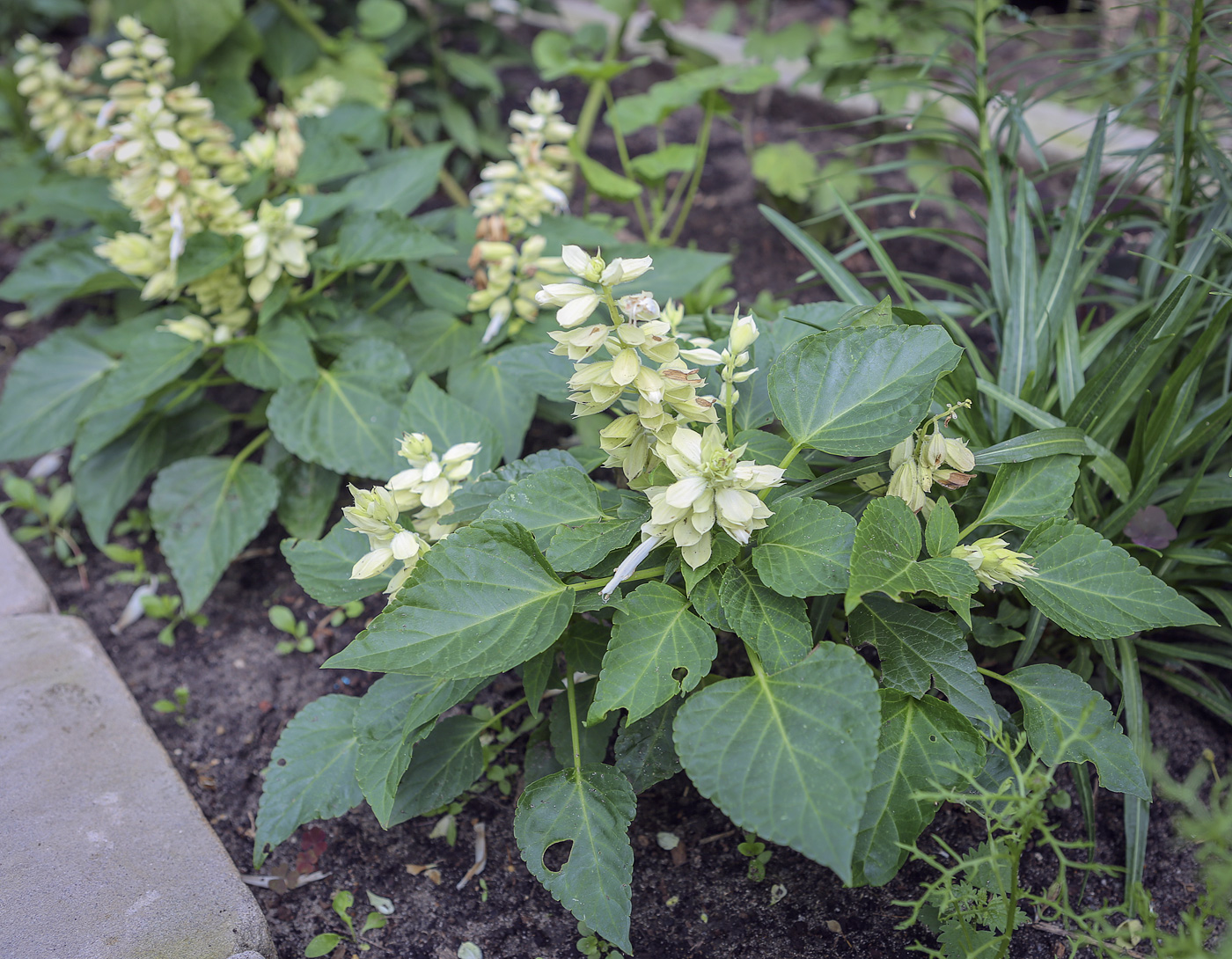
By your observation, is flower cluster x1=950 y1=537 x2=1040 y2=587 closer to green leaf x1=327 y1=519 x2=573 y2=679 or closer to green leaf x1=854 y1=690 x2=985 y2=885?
green leaf x1=854 y1=690 x2=985 y2=885

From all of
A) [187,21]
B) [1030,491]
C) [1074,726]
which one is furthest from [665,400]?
[187,21]

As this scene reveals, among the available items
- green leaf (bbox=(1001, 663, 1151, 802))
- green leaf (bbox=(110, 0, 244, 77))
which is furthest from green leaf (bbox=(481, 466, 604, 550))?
green leaf (bbox=(110, 0, 244, 77))

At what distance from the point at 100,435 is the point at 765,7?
2.73 metres

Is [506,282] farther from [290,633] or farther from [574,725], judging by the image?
[574,725]

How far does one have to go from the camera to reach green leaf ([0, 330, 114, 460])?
2.06m

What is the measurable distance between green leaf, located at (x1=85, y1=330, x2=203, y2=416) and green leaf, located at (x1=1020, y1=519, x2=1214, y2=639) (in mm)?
1802

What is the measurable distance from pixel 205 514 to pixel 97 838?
2.67ft

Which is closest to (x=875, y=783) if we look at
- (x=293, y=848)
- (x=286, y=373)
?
(x=293, y=848)

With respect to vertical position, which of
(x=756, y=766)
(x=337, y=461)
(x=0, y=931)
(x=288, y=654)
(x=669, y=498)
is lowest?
(x=288, y=654)

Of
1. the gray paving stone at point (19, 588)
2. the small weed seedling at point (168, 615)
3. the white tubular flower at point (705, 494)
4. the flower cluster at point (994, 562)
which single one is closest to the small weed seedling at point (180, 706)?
the small weed seedling at point (168, 615)

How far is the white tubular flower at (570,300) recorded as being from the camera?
111cm

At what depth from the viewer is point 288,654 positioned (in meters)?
1.91

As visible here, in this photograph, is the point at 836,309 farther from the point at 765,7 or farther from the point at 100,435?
the point at 765,7

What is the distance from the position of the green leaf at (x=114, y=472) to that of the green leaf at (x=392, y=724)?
3.84 ft
